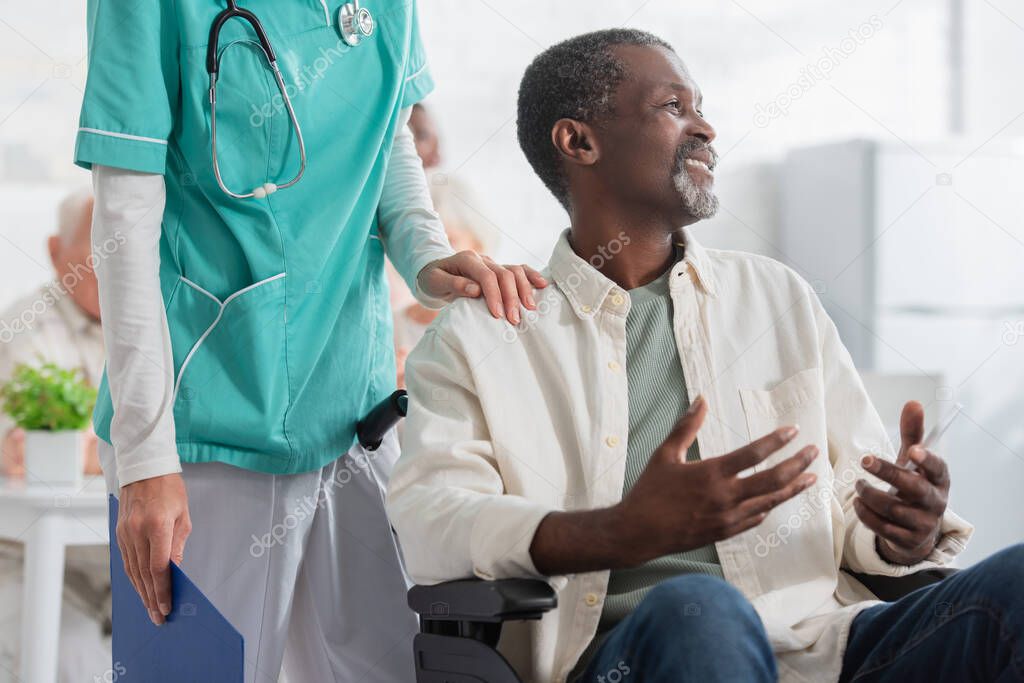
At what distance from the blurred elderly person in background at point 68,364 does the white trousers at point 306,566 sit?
53.1 inches

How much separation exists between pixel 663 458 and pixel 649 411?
1.09 ft

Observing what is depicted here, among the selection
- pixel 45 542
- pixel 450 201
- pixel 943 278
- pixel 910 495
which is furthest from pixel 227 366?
pixel 943 278

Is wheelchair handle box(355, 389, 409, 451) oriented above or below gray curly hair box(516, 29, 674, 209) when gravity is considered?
below

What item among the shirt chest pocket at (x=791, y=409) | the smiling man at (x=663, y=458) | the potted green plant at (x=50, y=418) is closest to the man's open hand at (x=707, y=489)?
the smiling man at (x=663, y=458)

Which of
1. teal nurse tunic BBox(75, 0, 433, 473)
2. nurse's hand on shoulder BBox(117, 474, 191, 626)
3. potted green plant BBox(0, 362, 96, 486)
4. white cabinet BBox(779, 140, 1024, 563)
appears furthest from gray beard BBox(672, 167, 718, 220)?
white cabinet BBox(779, 140, 1024, 563)

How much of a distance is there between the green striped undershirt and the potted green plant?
1455 mm

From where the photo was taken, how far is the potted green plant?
2268mm

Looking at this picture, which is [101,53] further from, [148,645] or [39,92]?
[39,92]

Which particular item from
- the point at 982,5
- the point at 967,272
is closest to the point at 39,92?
the point at 967,272

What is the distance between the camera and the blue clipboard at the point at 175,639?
1.06m

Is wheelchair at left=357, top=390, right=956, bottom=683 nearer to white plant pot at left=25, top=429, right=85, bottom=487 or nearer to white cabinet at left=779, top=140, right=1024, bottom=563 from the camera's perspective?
white plant pot at left=25, top=429, right=85, bottom=487

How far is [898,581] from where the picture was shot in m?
1.20

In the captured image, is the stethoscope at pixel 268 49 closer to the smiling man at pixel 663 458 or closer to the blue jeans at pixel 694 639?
the smiling man at pixel 663 458

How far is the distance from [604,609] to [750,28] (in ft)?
→ 8.50
